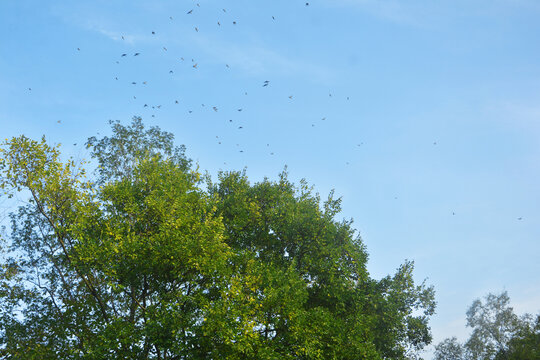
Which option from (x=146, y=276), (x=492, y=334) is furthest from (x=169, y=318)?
(x=492, y=334)

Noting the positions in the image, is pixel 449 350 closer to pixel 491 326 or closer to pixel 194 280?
pixel 491 326

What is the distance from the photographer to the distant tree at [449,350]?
71.2 m

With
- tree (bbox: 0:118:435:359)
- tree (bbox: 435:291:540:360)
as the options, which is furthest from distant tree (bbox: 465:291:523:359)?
tree (bbox: 0:118:435:359)

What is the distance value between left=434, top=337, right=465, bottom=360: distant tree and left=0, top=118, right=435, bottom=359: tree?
48.6m

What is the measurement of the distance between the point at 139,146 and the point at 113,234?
20558 millimetres

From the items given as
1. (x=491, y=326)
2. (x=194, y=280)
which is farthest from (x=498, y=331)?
(x=194, y=280)

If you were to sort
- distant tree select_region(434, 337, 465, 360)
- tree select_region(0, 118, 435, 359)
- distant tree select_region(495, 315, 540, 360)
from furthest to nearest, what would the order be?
1. distant tree select_region(434, 337, 465, 360)
2. distant tree select_region(495, 315, 540, 360)
3. tree select_region(0, 118, 435, 359)

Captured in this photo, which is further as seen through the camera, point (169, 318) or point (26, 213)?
point (26, 213)

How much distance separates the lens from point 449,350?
72.2m

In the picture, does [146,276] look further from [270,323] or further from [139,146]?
[139,146]

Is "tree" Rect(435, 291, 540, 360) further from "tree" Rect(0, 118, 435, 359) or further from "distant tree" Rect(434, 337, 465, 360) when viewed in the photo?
"tree" Rect(0, 118, 435, 359)

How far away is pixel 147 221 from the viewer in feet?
83.9

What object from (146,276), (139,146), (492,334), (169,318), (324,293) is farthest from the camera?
(492,334)

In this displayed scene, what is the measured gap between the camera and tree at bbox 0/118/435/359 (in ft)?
71.5
